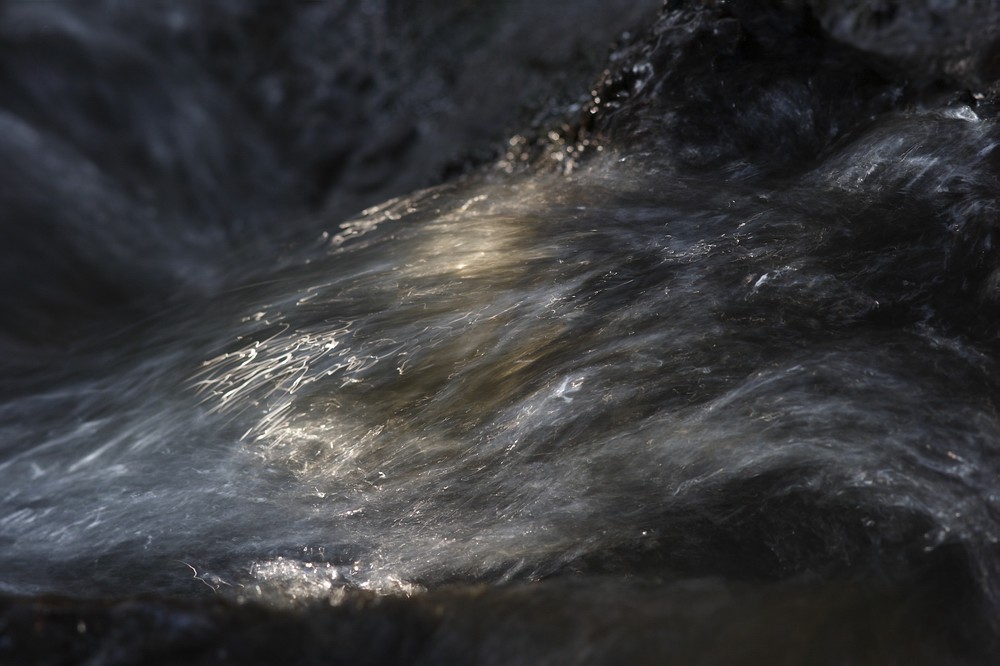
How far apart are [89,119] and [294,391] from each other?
3270 millimetres

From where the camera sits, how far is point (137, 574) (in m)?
2.54

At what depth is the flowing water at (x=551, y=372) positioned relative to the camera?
218cm

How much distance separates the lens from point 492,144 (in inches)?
201

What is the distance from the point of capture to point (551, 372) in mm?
2840

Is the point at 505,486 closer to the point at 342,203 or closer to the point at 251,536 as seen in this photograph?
the point at 251,536

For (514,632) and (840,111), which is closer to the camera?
(514,632)

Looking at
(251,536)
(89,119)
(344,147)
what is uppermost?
(89,119)

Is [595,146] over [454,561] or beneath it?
over

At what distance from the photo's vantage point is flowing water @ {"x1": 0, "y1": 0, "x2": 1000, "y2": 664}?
218 centimetres

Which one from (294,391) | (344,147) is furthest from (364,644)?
(344,147)

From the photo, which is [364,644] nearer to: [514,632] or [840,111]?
[514,632]

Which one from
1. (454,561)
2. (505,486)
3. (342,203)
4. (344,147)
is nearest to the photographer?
(454,561)

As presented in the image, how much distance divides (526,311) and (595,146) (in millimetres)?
1444

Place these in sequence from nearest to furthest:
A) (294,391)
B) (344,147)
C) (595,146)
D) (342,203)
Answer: (294,391), (595,146), (342,203), (344,147)
